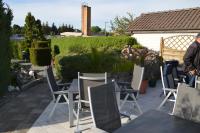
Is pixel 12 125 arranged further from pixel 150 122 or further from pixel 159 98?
pixel 159 98

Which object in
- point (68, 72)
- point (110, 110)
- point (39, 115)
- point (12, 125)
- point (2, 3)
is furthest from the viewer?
point (68, 72)

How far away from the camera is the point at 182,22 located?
19125 mm

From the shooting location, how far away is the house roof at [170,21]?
18.4 meters

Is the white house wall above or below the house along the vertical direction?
below

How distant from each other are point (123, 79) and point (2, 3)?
173 inches

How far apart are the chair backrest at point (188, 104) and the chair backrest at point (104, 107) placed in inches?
32.4

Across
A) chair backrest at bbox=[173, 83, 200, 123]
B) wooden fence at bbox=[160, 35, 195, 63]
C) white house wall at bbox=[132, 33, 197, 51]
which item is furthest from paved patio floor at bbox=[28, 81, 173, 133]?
white house wall at bbox=[132, 33, 197, 51]

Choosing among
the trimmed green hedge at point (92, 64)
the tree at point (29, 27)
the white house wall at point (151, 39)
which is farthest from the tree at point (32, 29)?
the trimmed green hedge at point (92, 64)

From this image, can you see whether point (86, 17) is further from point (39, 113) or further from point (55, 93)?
point (55, 93)

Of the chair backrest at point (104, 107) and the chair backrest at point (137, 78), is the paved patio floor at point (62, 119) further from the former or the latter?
the chair backrest at point (104, 107)

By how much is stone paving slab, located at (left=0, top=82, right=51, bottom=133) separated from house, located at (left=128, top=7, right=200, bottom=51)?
1062 cm

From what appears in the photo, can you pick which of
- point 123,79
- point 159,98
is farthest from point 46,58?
point 159,98

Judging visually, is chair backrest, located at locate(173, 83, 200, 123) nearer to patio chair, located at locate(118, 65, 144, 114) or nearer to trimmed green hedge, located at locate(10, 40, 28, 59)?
patio chair, located at locate(118, 65, 144, 114)

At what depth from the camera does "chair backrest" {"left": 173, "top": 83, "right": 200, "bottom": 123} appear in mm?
3881
